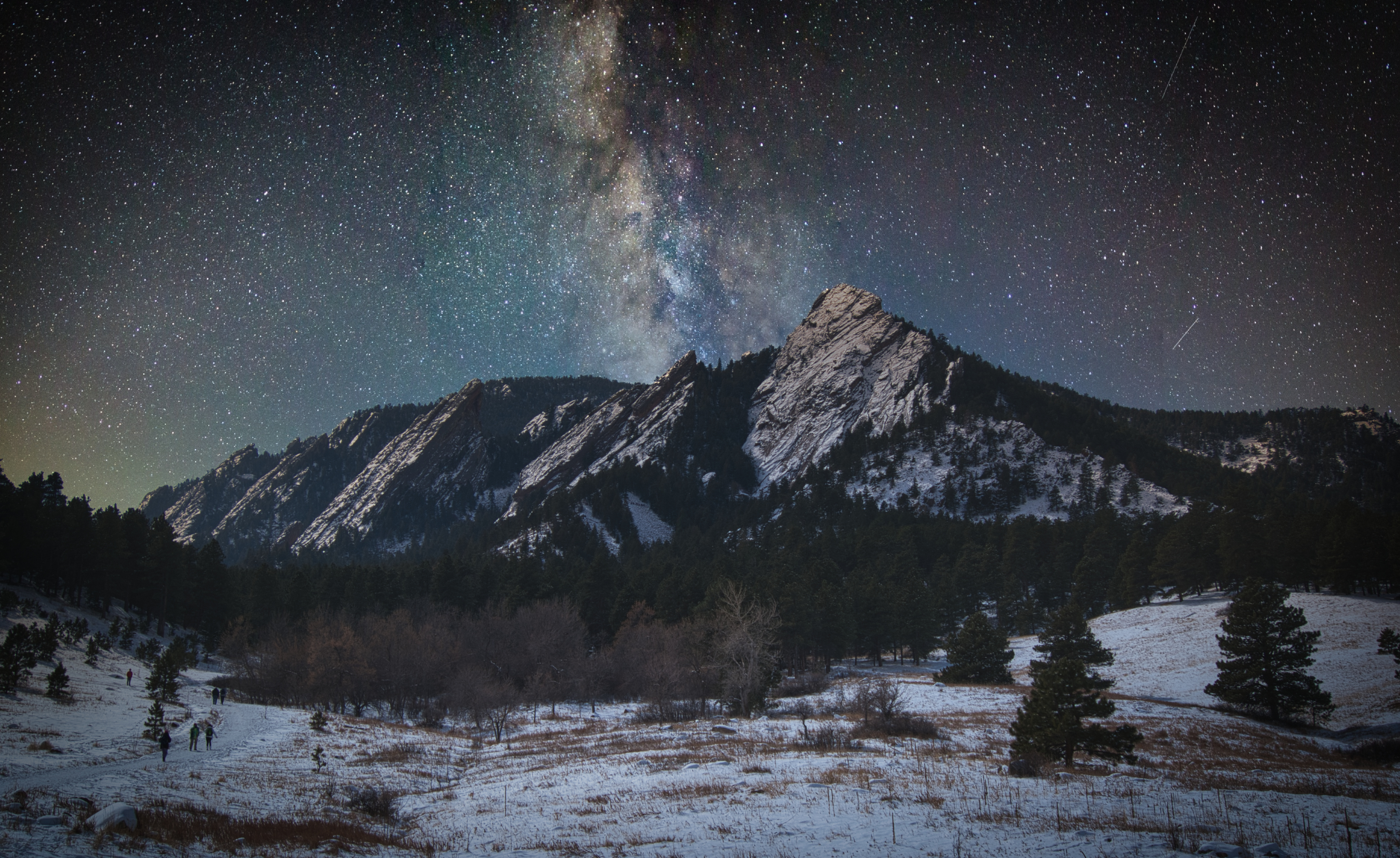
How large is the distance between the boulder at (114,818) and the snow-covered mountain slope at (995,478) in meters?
131

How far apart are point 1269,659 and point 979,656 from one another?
18728mm

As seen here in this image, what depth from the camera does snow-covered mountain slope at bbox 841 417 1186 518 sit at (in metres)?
121

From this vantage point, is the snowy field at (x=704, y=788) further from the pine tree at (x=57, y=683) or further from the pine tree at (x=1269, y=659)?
the pine tree at (x=1269, y=659)

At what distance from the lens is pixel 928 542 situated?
350ft

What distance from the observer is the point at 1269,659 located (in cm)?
3569

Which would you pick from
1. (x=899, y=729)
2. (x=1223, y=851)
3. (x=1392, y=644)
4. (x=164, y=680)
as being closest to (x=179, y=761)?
(x=164, y=680)

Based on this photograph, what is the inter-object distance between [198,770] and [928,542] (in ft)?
333

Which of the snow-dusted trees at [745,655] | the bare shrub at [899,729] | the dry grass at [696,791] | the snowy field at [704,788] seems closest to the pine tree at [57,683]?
the snowy field at [704,788]

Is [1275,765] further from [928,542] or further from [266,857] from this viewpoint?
[928,542]

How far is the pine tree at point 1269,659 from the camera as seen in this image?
34438mm

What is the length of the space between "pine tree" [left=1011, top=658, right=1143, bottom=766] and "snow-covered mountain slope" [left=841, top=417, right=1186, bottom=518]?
109 metres

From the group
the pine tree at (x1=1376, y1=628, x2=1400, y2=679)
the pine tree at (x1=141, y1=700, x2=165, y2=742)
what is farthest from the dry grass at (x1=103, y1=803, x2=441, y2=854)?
the pine tree at (x1=1376, y1=628, x2=1400, y2=679)

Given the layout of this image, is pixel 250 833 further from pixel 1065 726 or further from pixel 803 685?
pixel 803 685

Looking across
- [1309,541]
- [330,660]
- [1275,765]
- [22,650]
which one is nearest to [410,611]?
[330,660]
